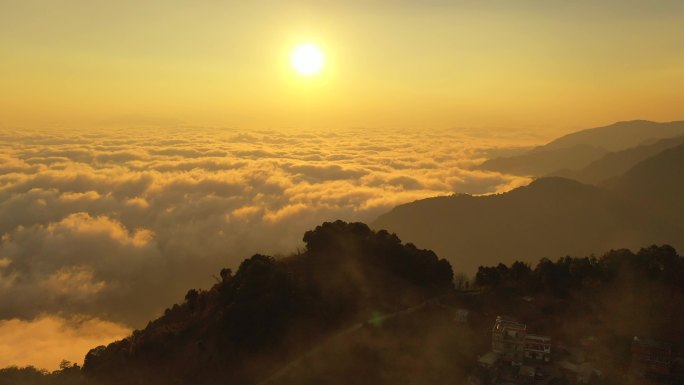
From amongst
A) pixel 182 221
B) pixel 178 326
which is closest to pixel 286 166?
pixel 182 221

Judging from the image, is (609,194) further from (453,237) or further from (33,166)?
(33,166)

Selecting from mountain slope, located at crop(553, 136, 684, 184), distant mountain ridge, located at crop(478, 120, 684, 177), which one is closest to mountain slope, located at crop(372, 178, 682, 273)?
mountain slope, located at crop(553, 136, 684, 184)

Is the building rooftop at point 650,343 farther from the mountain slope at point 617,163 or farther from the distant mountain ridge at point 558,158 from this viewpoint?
the distant mountain ridge at point 558,158

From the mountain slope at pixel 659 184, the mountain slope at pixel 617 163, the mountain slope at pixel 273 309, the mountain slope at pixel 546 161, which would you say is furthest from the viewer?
the mountain slope at pixel 546 161

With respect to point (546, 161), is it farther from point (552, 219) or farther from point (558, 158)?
point (552, 219)

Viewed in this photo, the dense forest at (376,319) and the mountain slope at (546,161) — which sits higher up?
the dense forest at (376,319)

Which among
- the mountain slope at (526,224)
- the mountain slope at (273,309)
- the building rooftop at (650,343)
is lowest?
the mountain slope at (526,224)

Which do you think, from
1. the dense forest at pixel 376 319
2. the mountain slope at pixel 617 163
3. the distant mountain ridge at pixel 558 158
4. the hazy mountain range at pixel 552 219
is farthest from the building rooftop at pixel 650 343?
the distant mountain ridge at pixel 558 158

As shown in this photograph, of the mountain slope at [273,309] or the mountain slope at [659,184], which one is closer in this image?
the mountain slope at [273,309]

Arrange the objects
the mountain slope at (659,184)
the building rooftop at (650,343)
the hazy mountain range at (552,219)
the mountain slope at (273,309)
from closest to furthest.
→ 1. the building rooftop at (650,343)
2. the mountain slope at (273,309)
3. the hazy mountain range at (552,219)
4. the mountain slope at (659,184)
